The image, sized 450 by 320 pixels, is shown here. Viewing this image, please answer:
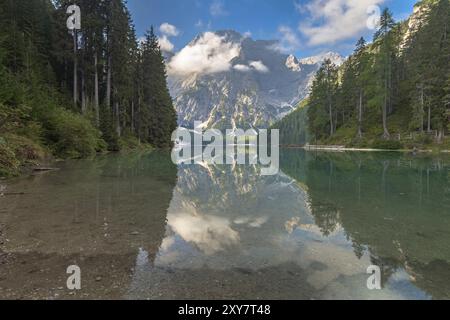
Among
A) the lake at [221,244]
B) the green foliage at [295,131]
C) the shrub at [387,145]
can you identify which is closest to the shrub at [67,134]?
the lake at [221,244]

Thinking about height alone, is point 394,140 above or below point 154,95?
below

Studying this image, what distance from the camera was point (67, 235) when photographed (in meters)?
6.15

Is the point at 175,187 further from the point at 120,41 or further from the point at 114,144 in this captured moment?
the point at 120,41

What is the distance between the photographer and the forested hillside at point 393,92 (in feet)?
139

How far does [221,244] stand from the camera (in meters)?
5.93

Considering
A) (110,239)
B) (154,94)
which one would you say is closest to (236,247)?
(110,239)

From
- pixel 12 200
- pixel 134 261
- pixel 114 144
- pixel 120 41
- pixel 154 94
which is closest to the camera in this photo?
pixel 134 261

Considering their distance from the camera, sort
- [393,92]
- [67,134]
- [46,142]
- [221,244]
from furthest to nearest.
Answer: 1. [393,92]
2. [67,134]
3. [46,142]
4. [221,244]

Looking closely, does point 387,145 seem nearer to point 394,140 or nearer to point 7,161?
point 394,140

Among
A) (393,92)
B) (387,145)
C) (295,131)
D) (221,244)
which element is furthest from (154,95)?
(295,131)

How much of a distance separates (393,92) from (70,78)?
5553 cm

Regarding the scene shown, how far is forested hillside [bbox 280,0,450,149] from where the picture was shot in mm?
42253

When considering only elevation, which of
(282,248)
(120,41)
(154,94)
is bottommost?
(282,248)

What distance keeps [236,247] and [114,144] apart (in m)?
34.0
